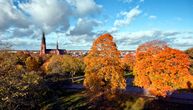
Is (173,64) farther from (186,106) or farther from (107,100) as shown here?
(107,100)

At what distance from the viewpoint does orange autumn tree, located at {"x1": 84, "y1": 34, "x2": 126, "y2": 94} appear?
32312 millimetres

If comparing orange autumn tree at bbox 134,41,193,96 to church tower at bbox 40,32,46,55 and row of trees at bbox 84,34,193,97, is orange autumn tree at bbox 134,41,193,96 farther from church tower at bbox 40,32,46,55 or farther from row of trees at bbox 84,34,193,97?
church tower at bbox 40,32,46,55

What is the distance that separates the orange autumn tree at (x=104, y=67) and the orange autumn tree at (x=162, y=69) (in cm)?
321

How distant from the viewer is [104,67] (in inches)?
1276

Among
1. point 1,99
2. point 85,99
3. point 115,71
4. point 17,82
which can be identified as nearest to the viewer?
point 1,99

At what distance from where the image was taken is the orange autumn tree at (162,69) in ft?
106

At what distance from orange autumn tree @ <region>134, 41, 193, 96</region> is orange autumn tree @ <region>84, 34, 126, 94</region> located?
321 centimetres

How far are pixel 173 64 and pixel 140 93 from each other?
31.5 ft

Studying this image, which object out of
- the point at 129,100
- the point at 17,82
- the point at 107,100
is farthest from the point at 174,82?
the point at 17,82

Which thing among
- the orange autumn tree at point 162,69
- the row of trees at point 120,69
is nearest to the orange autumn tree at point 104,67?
the row of trees at point 120,69

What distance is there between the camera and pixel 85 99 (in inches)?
1545

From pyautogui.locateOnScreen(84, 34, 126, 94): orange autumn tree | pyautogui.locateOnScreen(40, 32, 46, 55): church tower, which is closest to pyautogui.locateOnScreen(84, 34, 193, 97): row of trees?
pyautogui.locateOnScreen(84, 34, 126, 94): orange autumn tree

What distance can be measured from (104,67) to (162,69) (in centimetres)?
735

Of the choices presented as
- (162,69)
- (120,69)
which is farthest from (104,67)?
(162,69)
